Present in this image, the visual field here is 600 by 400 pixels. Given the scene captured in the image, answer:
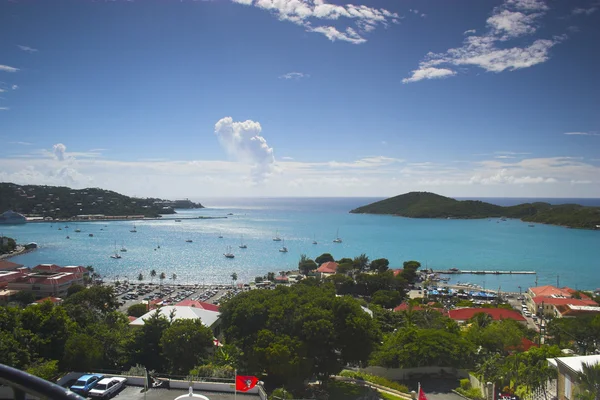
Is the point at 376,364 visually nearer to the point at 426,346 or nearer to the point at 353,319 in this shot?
the point at 426,346

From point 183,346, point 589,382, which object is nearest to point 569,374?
point 589,382

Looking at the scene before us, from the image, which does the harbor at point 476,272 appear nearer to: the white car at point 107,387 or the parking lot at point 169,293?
the parking lot at point 169,293

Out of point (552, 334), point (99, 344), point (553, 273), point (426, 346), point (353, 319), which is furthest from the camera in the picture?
point (553, 273)

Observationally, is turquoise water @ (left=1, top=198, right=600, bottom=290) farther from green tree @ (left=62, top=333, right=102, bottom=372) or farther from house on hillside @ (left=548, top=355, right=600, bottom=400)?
house on hillside @ (left=548, top=355, right=600, bottom=400)

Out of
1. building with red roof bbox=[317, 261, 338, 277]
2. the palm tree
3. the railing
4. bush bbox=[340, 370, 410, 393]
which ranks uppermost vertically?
the railing

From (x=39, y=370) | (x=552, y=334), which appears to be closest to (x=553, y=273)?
(x=552, y=334)

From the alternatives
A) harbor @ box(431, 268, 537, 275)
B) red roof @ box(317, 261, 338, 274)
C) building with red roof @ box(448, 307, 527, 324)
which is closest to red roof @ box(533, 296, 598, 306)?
building with red roof @ box(448, 307, 527, 324)

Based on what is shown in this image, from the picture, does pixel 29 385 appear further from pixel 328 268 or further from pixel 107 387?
pixel 328 268

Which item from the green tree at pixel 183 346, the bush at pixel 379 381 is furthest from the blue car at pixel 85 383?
the bush at pixel 379 381
